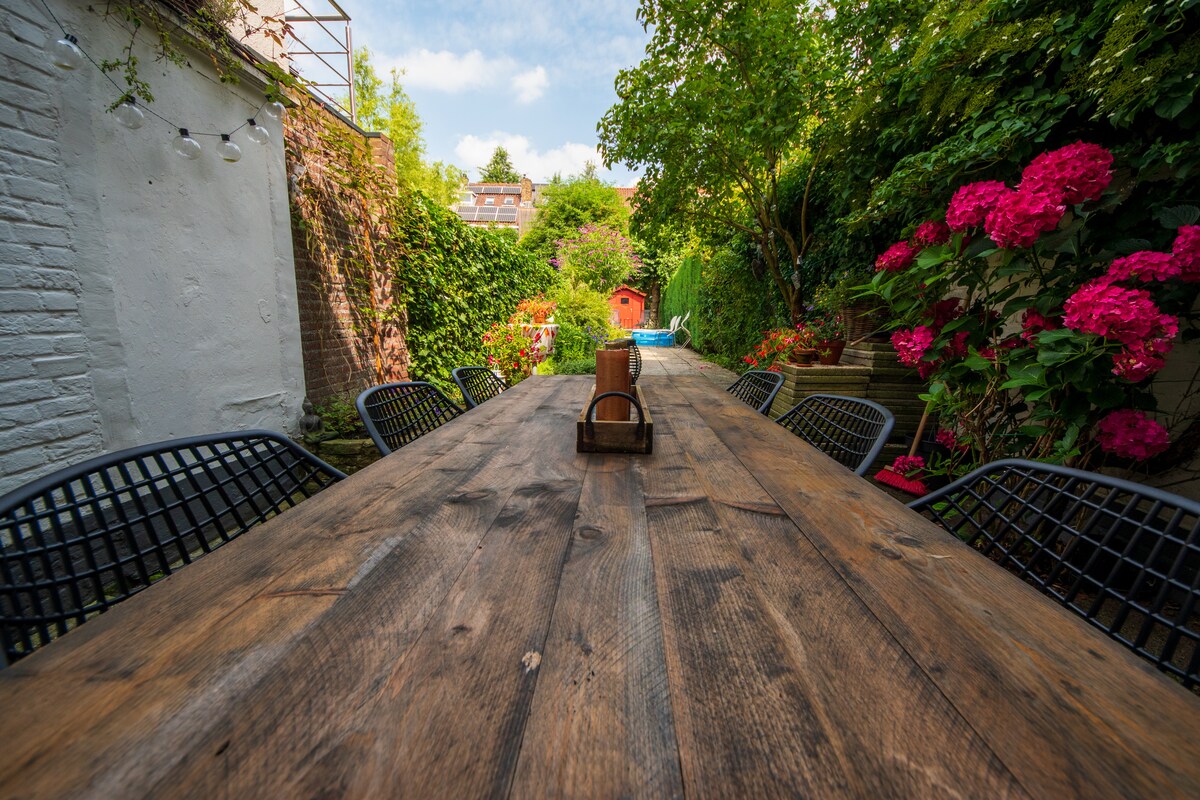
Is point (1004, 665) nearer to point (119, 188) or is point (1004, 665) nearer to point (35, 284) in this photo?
point (35, 284)

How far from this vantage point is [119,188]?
1966 millimetres

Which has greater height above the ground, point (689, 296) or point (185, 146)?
point (185, 146)

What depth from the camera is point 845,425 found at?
61.8 inches

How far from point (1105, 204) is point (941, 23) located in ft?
4.57

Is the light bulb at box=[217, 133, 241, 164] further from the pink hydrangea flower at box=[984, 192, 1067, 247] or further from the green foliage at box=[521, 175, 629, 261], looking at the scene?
the green foliage at box=[521, 175, 629, 261]

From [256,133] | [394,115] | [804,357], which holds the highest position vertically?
[394,115]

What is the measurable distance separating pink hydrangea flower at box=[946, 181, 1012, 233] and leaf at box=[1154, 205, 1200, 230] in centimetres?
39

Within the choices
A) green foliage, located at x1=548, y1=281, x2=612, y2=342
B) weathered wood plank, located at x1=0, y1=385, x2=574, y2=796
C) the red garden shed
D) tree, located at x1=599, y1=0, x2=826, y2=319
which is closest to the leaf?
weathered wood plank, located at x1=0, y1=385, x2=574, y2=796

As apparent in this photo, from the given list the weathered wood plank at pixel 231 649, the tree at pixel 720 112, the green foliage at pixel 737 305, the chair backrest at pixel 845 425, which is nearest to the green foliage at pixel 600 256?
the green foliage at pixel 737 305

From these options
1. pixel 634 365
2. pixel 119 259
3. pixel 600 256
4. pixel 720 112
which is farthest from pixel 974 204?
pixel 600 256

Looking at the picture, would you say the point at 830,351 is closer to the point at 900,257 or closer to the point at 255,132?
the point at 900,257

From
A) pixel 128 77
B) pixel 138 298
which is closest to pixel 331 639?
pixel 138 298

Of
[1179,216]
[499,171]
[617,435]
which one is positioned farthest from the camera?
[499,171]

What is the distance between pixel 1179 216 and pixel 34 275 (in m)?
3.71
